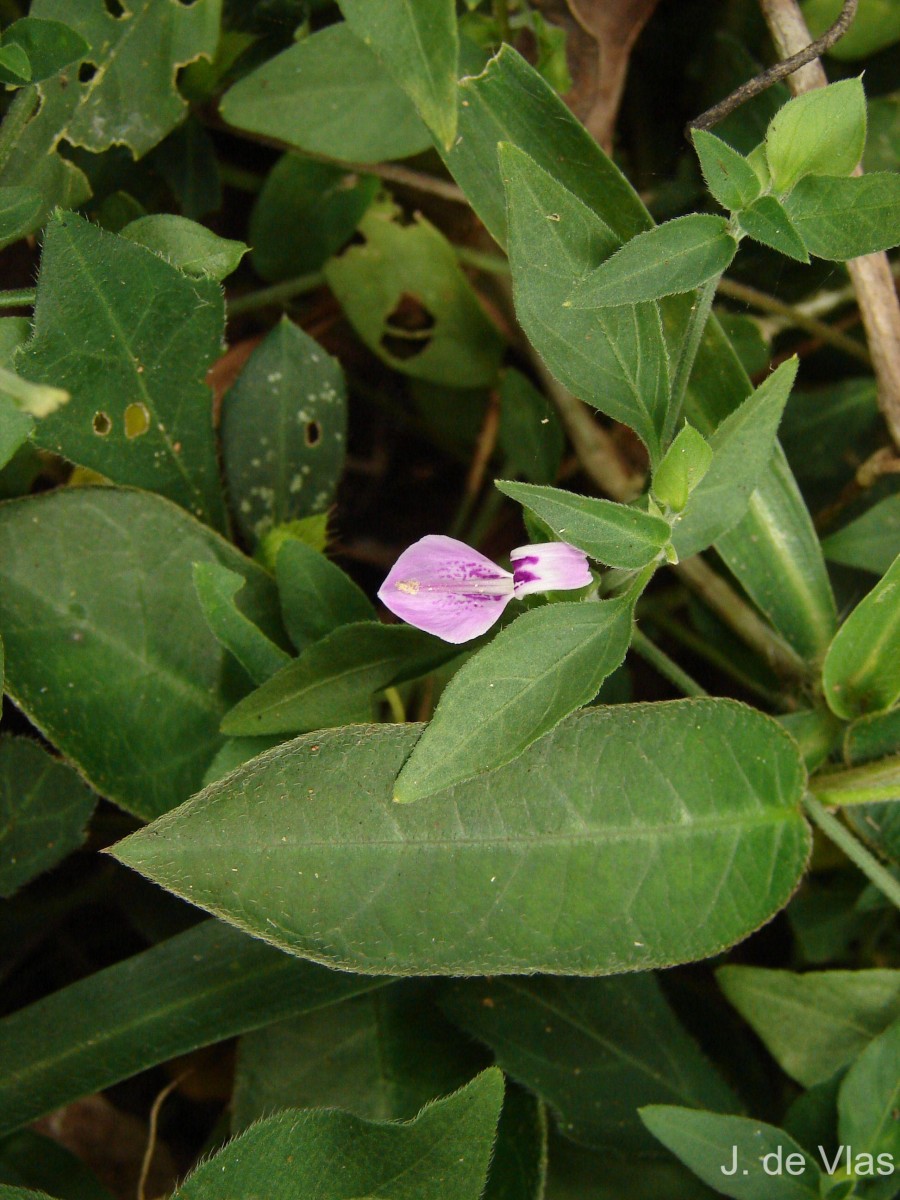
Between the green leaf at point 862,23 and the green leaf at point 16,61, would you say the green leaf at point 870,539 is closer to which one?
the green leaf at point 862,23

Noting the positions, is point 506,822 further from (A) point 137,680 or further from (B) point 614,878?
(A) point 137,680

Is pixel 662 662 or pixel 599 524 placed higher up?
pixel 599 524

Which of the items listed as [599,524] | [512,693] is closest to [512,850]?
[512,693]

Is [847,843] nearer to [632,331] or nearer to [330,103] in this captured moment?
[632,331]

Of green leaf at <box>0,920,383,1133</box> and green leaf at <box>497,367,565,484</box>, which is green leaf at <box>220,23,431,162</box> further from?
green leaf at <box>0,920,383,1133</box>

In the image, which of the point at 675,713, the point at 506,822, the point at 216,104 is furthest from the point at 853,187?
the point at 216,104

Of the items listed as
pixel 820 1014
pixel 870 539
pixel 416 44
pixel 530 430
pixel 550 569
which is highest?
pixel 416 44
